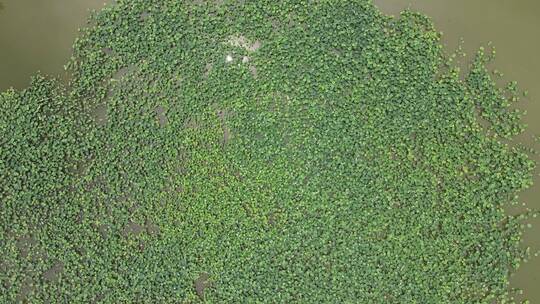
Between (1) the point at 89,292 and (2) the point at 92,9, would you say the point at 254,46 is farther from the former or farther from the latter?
(1) the point at 89,292

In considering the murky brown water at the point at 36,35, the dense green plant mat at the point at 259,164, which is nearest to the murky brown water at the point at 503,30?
the dense green plant mat at the point at 259,164

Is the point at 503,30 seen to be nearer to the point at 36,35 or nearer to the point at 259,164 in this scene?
the point at 259,164

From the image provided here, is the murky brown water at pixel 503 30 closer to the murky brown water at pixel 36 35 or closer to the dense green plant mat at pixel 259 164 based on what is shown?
the dense green plant mat at pixel 259 164

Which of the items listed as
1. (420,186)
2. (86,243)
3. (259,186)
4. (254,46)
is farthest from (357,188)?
(86,243)

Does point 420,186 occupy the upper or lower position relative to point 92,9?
lower

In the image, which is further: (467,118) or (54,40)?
(54,40)

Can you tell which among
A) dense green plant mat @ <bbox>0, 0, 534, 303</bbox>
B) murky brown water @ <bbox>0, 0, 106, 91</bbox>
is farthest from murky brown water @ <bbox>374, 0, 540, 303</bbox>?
murky brown water @ <bbox>0, 0, 106, 91</bbox>
